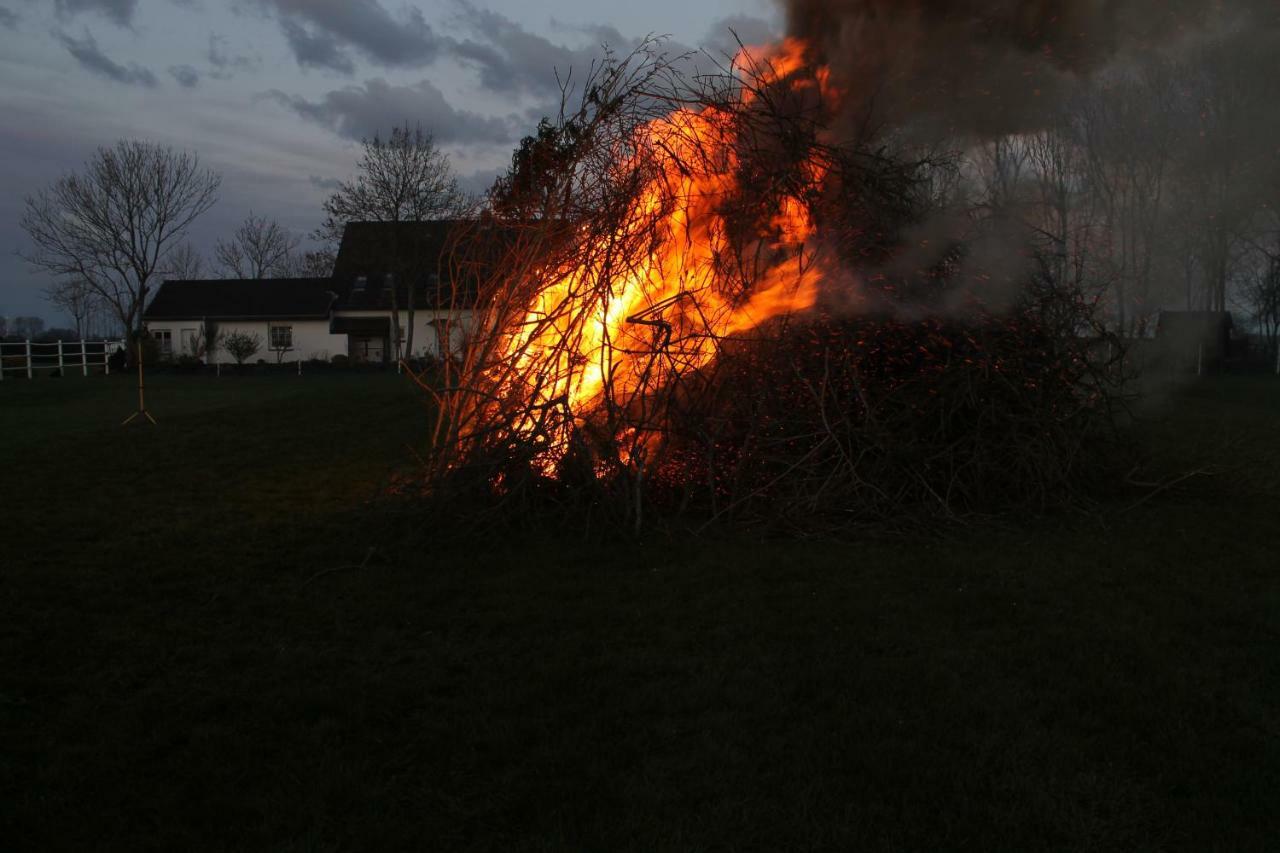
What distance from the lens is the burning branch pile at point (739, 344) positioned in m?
7.11

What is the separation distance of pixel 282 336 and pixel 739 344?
131ft

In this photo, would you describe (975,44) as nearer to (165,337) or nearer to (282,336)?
(282,336)

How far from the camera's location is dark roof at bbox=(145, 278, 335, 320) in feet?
141

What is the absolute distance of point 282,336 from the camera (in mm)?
43156

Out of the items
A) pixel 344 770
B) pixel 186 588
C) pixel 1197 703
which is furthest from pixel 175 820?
pixel 1197 703

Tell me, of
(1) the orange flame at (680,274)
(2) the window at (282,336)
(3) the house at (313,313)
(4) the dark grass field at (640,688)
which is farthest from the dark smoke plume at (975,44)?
(2) the window at (282,336)

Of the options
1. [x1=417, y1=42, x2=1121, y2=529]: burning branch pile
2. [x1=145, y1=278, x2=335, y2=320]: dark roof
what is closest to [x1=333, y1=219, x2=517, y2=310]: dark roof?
[x1=145, y1=278, x2=335, y2=320]: dark roof

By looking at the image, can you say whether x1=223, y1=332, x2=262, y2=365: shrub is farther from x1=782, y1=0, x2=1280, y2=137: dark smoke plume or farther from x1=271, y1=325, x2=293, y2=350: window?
x1=782, y1=0, x2=1280, y2=137: dark smoke plume

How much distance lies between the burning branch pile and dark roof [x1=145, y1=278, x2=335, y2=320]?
37.8m

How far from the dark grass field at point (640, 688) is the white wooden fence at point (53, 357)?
28959 millimetres

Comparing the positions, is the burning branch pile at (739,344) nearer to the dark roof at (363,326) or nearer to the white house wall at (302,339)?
the dark roof at (363,326)

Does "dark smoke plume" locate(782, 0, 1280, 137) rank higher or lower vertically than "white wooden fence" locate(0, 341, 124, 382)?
higher

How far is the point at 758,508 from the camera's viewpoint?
709 cm

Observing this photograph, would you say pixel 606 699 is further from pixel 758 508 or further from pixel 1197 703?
pixel 758 508
